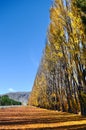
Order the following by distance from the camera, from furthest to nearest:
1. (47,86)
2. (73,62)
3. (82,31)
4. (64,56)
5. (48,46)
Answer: (47,86) → (48,46) → (64,56) → (73,62) → (82,31)

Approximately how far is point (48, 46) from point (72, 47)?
11.1 meters

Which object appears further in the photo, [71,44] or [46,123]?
[71,44]

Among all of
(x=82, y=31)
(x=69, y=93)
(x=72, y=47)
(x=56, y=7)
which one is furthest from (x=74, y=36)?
(x=69, y=93)

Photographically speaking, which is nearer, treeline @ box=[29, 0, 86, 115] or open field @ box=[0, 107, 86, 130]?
open field @ box=[0, 107, 86, 130]

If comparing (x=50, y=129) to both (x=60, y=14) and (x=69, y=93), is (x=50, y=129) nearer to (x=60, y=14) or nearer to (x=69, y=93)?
(x=60, y=14)

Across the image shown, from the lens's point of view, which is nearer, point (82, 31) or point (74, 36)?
point (82, 31)

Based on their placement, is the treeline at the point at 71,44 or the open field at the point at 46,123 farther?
the treeline at the point at 71,44

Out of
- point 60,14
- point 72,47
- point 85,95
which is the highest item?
point 60,14

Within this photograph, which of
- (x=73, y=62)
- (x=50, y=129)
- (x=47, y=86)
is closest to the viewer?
(x=50, y=129)

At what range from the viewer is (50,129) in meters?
12.9

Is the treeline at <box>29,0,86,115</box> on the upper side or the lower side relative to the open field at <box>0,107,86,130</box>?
upper

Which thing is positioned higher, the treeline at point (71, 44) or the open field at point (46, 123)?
the treeline at point (71, 44)

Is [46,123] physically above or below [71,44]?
below

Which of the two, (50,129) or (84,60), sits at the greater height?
(84,60)
